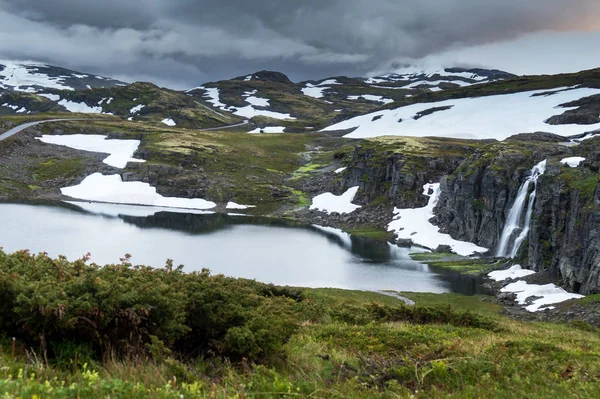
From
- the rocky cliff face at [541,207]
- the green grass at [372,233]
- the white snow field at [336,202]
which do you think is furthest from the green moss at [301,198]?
the rocky cliff face at [541,207]

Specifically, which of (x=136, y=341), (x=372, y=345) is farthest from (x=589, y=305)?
(x=136, y=341)

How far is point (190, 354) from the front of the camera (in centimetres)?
1035

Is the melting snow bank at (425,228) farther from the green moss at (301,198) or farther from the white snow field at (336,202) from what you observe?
the green moss at (301,198)

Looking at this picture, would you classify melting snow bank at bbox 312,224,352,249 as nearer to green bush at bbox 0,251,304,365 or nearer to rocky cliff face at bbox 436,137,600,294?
rocky cliff face at bbox 436,137,600,294

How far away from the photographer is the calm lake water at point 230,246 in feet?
219

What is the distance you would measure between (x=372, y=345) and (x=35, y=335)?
8618mm

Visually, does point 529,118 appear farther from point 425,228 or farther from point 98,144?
point 98,144

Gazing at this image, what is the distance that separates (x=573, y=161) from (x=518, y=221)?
13.5 meters

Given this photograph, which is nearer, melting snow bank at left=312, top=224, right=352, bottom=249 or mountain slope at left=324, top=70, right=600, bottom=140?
melting snow bank at left=312, top=224, right=352, bottom=249

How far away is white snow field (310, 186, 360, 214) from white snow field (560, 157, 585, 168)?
2205 inches

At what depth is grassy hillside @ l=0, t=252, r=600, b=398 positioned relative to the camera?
6871 millimetres

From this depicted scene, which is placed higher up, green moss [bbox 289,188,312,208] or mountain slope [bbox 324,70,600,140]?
mountain slope [bbox 324,70,600,140]

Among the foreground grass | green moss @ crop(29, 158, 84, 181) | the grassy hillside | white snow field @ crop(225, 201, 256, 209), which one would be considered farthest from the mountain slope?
the grassy hillside

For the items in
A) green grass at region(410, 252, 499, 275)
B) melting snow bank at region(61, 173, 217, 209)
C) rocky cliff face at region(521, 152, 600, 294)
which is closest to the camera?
rocky cliff face at region(521, 152, 600, 294)
